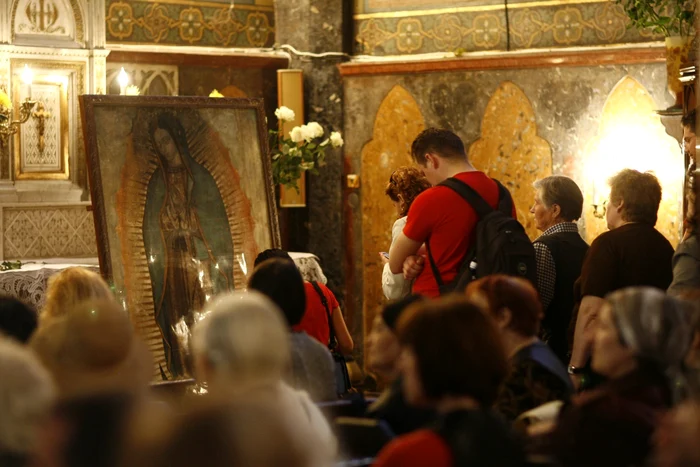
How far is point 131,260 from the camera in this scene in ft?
22.0

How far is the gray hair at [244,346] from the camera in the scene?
2.96 m

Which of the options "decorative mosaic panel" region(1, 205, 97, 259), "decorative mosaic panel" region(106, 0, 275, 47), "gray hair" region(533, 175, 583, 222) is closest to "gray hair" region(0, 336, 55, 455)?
"gray hair" region(533, 175, 583, 222)

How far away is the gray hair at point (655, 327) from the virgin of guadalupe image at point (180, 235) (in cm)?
362

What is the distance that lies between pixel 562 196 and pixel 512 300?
2.20 m

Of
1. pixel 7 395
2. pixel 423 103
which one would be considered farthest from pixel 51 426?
pixel 423 103

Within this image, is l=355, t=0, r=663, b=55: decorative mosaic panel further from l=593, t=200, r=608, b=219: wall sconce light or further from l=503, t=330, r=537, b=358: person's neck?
l=503, t=330, r=537, b=358: person's neck

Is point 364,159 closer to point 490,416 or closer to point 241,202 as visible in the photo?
point 241,202

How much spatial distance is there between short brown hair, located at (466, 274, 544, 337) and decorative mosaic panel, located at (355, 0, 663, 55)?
6.23m

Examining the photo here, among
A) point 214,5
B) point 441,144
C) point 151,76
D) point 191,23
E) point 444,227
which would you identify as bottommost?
point 444,227

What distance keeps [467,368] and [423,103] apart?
7841 millimetres

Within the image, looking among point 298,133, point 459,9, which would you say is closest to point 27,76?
point 298,133

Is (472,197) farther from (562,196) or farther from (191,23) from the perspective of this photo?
(191,23)

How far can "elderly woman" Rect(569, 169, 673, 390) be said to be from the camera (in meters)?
5.65

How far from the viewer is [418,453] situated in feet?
9.61
